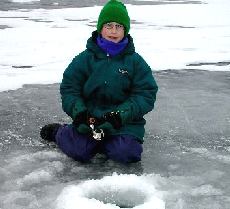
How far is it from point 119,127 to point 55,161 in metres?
0.61

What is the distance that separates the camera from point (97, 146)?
4070 millimetres

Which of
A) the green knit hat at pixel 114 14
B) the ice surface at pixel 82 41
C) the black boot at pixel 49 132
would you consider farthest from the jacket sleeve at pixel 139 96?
the ice surface at pixel 82 41

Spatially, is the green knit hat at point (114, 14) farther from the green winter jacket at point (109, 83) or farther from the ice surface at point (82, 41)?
the ice surface at point (82, 41)

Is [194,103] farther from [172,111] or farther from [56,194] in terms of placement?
[56,194]

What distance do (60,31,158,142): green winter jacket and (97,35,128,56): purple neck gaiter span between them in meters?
0.04

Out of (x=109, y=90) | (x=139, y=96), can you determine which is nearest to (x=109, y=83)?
(x=109, y=90)

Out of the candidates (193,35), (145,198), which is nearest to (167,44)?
(193,35)

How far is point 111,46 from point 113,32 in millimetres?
125

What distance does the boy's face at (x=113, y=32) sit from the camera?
3.97 m

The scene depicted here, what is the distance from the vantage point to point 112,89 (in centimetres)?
407

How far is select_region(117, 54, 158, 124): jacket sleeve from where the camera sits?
3.90 meters

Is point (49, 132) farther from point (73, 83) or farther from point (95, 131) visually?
point (95, 131)

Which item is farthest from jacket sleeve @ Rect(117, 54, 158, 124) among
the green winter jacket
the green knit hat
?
the green knit hat

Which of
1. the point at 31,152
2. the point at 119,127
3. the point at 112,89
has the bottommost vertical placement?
the point at 31,152
